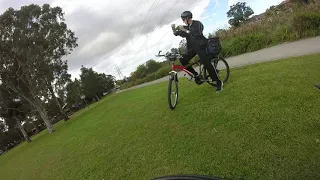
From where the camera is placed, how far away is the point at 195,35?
621 centimetres

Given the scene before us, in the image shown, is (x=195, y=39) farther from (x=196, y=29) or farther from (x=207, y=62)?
(x=207, y=62)

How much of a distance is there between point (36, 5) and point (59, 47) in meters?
4.89

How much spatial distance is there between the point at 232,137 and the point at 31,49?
21295 millimetres

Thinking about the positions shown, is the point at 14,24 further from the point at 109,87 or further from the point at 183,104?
the point at 109,87

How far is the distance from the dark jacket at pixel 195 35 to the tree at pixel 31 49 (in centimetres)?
1847

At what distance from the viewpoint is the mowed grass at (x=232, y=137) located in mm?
3279

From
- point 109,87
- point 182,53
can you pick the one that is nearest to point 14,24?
point 182,53

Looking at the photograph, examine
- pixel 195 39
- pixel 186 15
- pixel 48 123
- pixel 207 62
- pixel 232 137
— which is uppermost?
pixel 186 15

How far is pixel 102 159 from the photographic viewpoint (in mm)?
5855

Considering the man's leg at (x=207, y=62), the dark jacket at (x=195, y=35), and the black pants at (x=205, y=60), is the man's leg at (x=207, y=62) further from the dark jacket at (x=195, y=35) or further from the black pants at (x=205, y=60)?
the dark jacket at (x=195, y=35)

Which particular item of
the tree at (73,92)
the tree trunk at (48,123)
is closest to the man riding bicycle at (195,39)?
the tree trunk at (48,123)

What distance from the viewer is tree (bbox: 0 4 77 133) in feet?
68.1

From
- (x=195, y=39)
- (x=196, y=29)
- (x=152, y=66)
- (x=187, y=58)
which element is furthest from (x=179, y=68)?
(x=152, y=66)

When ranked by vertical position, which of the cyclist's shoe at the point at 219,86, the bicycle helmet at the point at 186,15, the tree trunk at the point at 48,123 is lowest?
the cyclist's shoe at the point at 219,86
